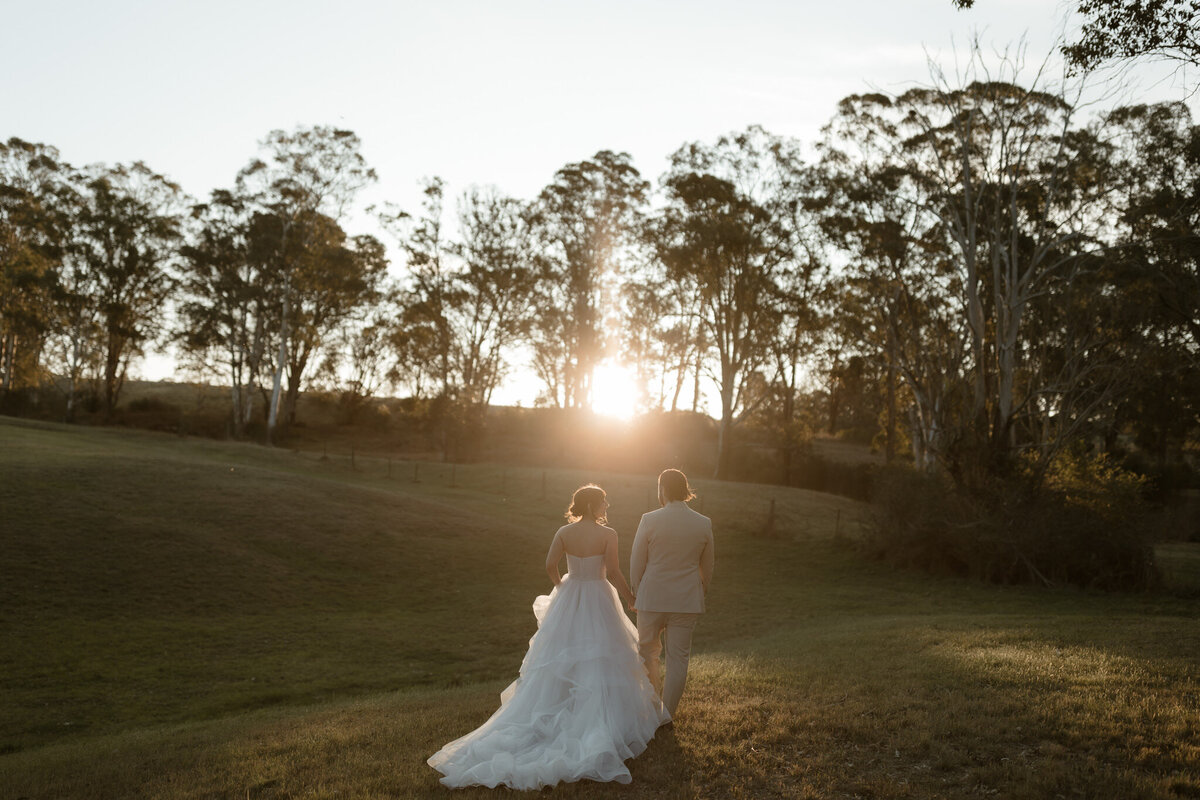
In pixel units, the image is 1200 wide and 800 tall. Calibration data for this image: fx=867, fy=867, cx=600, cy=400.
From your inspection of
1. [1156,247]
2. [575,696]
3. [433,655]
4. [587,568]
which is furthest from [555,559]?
[1156,247]

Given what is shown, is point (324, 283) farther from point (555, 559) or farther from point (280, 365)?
point (555, 559)

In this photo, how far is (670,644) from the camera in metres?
7.20

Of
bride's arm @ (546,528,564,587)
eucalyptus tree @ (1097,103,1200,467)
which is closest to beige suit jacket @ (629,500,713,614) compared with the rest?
bride's arm @ (546,528,564,587)

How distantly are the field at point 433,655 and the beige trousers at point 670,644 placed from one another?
0.33 m

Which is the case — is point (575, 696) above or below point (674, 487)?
below

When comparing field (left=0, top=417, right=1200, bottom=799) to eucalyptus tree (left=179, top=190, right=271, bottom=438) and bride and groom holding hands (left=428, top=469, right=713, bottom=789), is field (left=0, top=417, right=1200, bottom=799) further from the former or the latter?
eucalyptus tree (left=179, top=190, right=271, bottom=438)

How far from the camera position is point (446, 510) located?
2920 centimetres

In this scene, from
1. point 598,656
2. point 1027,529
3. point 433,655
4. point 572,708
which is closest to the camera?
point 572,708

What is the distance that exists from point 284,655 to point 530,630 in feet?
16.0

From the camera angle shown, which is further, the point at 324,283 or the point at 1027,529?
the point at 324,283

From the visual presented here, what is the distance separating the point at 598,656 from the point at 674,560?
38.6 inches

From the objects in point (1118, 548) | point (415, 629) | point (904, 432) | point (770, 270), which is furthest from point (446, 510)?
point (904, 432)

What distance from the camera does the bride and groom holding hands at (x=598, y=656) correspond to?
620 centimetres

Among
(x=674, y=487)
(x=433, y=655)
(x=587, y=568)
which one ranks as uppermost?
(x=674, y=487)
